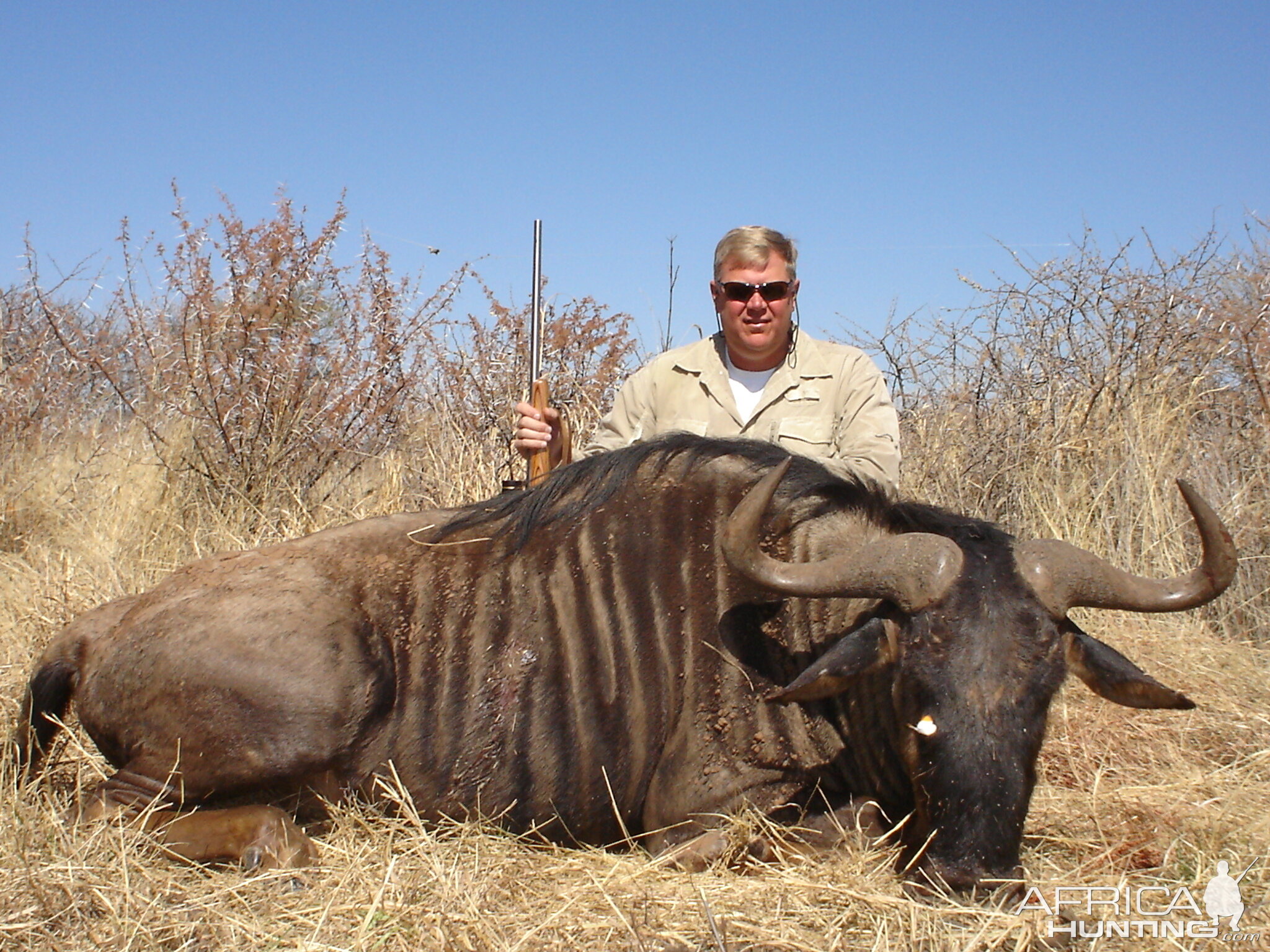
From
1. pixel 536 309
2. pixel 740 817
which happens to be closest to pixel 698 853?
pixel 740 817

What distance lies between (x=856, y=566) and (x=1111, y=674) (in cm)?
65

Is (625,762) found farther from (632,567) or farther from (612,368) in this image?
(612,368)

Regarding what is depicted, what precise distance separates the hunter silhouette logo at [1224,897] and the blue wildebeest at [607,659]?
15.3 inches

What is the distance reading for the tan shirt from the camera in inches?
160

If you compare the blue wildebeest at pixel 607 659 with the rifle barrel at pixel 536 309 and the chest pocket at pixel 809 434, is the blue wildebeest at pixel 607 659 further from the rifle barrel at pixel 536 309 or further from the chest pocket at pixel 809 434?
the rifle barrel at pixel 536 309

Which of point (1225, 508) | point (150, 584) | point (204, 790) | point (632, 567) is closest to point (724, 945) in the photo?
point (632, 567)

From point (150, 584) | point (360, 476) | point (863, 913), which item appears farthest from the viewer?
point (360, 476)

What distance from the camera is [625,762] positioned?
9.59ft

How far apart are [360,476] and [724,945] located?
440cm

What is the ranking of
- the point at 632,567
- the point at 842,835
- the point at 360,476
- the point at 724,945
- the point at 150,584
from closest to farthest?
the point at 724,945 < the point at 842,835 < the point at 632,567 < the point at 150,584 < the point at 360,476

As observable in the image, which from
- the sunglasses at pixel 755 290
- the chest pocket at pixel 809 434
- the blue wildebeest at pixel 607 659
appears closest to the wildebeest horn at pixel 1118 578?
the blue wildebeest at pixel 607 659

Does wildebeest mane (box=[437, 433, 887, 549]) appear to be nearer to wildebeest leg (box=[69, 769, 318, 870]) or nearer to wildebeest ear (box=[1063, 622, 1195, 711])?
wildebeest ear (box=[1063, 622, 1195, 711])

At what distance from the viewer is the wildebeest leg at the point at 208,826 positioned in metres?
2.67

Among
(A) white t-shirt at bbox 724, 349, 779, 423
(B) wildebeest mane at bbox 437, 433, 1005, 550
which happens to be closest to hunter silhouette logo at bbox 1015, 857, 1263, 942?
(B) wildebeest mane at bbox 437, 433, 1005, 550
